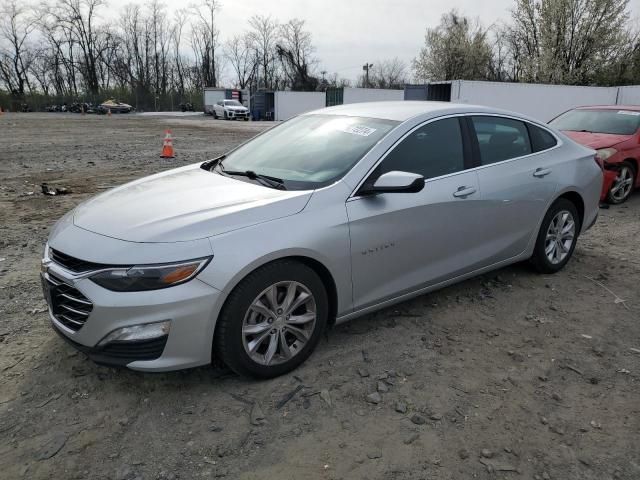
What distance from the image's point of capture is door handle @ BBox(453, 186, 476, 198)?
Answer: 3864mm

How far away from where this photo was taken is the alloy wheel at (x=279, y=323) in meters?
2.96

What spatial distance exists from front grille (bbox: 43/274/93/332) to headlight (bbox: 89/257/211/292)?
170 mm

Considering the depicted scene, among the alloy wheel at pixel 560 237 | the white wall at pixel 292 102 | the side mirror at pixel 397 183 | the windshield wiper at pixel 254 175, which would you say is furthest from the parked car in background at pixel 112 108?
the side mirror at pixel 397 183

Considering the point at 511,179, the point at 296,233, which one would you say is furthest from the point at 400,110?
the point at 296,233

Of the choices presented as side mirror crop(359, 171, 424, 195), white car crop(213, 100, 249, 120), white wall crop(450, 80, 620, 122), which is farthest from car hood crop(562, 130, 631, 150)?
white car crop(213, 100, 249, 120)

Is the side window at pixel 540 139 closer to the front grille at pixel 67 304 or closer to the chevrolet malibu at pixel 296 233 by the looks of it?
the chevrolet malibu at pixel 296 233

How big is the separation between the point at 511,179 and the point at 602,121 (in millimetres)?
5627

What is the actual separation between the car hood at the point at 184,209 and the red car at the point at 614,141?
20.6ft

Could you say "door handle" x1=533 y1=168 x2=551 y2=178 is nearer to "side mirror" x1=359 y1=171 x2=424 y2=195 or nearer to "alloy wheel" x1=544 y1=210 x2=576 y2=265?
"alloy wheel" x1=544 y1=210 x2=576 y2=265

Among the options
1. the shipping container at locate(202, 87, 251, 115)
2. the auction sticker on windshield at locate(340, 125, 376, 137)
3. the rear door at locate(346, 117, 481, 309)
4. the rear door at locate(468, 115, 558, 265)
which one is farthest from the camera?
the shipping container at locate(202, 87, 251, 115)

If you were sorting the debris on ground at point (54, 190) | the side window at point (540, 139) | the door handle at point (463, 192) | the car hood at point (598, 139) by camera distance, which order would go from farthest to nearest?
1. the debris on ground at point (54, 190)
2. the car hood at point (598, 139)
3. the side window at point (540, 139)
4. the door handle at point (463, 192)

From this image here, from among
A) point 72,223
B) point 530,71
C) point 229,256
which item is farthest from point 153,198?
point 530,71

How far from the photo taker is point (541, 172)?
4562 mm

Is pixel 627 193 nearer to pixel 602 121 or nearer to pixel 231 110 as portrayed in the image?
pixel 602 121
